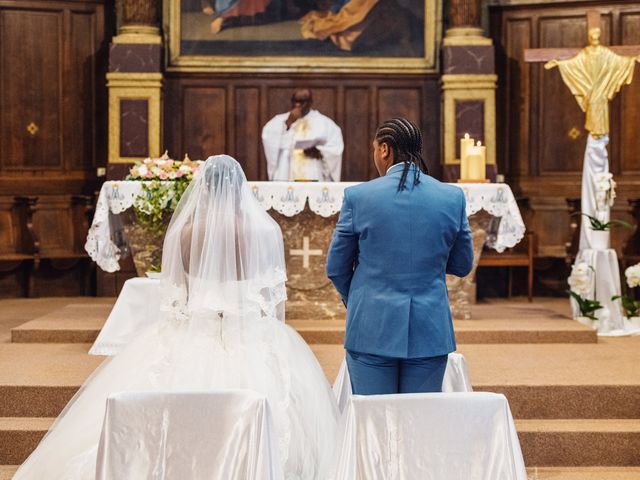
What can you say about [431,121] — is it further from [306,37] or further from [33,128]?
[33,128]

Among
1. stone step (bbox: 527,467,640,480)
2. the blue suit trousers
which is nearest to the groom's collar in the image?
the blue suit trousers

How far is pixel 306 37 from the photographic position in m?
10.5

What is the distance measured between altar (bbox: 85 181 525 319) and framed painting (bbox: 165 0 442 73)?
3183 millimetres

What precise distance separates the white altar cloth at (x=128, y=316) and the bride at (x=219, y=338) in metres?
1.97

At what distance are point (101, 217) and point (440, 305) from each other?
4.52 meters

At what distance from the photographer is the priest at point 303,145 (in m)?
8.42

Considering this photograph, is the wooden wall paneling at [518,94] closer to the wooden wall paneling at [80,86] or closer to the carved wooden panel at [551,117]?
the carved wooden panel at [551,117]

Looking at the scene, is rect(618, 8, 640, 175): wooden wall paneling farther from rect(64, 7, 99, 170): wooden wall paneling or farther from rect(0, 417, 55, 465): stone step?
rect(0, 417, 55, 465): stone step

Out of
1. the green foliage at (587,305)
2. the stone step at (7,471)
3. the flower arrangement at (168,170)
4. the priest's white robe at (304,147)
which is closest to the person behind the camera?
the stone step at (7,471)

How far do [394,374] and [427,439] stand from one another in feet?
1.55

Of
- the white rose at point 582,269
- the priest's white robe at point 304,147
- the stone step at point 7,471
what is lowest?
the stone step at point 7,471

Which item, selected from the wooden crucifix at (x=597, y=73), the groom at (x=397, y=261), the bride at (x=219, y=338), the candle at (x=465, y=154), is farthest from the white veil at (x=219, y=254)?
the wooden crucifix at (x=597, y=73)

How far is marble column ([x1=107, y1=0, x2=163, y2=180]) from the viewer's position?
1015 centimetres

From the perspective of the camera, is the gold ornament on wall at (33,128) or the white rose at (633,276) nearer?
the white rose at (633,276)
